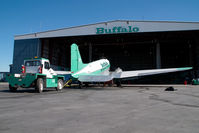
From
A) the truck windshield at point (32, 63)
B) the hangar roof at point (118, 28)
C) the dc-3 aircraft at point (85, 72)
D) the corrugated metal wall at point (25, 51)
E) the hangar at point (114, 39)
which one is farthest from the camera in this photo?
the corrugated metal wall at point (25, 51)

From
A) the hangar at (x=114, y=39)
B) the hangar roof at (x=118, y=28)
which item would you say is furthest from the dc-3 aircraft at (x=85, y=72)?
the hangar at (x=114, y=39)

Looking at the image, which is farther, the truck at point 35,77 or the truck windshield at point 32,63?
the truck windshield at point 32,63

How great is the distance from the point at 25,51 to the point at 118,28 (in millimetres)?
23003

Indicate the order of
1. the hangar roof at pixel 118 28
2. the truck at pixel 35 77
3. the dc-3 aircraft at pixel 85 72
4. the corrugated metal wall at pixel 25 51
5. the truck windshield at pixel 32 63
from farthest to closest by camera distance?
1. the corrugated metal wall at pixel 25 51
2. the hangar roof at pixel 118 28
3. the dc-3 aircraft at pixel 85 72
4. the truck windshield at pixel 32 63
5. the truck at pixel 35 77

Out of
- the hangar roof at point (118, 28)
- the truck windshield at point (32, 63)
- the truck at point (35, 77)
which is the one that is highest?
the hangar roof at point (118, 28)

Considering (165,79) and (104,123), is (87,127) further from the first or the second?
(165,79)

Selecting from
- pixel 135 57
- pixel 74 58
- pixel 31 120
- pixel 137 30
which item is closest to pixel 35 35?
pixel 74 58

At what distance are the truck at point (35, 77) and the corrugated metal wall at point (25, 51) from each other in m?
22.1

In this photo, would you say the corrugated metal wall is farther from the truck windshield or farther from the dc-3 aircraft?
the truck windshield

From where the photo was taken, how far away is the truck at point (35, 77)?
12.6 m

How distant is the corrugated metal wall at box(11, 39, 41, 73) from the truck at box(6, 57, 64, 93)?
872 inches

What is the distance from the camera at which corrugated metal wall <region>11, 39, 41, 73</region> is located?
35031mm

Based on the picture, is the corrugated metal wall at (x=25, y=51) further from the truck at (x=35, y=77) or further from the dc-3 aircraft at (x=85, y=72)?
the truck at (x=35, y=77)

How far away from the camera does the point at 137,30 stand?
32625mm
